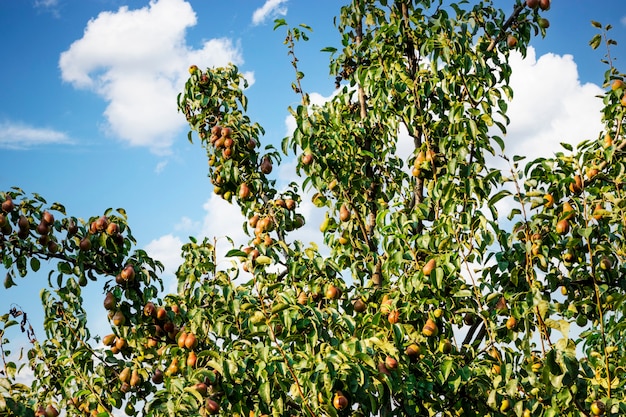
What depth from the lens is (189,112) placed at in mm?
5281

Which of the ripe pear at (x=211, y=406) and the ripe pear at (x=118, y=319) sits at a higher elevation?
the ripe pear at (x=118, y=319)

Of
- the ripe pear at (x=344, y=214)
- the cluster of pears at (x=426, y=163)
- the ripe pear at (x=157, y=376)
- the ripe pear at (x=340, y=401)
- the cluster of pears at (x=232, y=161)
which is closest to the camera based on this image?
the ripe pear at (x=340, y=401)

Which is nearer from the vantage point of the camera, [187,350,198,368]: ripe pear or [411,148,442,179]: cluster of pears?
[187,350,198,368]: ripe pear

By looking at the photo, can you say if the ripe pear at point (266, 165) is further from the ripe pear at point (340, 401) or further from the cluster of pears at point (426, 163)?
the ripe pear at point (340, 401)

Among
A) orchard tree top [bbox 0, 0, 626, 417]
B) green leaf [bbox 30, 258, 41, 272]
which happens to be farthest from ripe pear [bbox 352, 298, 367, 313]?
green leaf [bbox 30, 258, 41, 272]

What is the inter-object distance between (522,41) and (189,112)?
2663mm

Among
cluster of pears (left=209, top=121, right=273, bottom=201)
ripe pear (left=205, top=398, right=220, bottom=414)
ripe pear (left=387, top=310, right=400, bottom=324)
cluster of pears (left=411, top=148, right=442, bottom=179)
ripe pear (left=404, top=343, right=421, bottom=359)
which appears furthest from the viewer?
cluster of pears (left=209, top=121, right=273, bottom=201)

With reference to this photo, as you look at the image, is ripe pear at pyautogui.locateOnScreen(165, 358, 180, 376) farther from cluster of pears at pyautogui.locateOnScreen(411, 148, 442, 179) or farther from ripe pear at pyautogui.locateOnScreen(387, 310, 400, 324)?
cluster of pears at pyautogui.locateOnScreen(411, 148, 442, 179)

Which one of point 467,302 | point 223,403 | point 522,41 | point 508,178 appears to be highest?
point 522,41

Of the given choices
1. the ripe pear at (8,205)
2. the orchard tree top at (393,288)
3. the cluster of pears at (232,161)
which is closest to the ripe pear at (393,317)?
the orchard tree top at (393,288)

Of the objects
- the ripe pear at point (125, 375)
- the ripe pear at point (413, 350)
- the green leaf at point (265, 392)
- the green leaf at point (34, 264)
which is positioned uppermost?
the green leaf at point (34, 264)

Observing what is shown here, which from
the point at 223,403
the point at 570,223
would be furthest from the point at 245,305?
the point at 570,223

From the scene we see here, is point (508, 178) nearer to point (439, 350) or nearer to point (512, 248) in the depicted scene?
point (512, 248)

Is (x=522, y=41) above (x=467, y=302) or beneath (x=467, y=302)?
above
